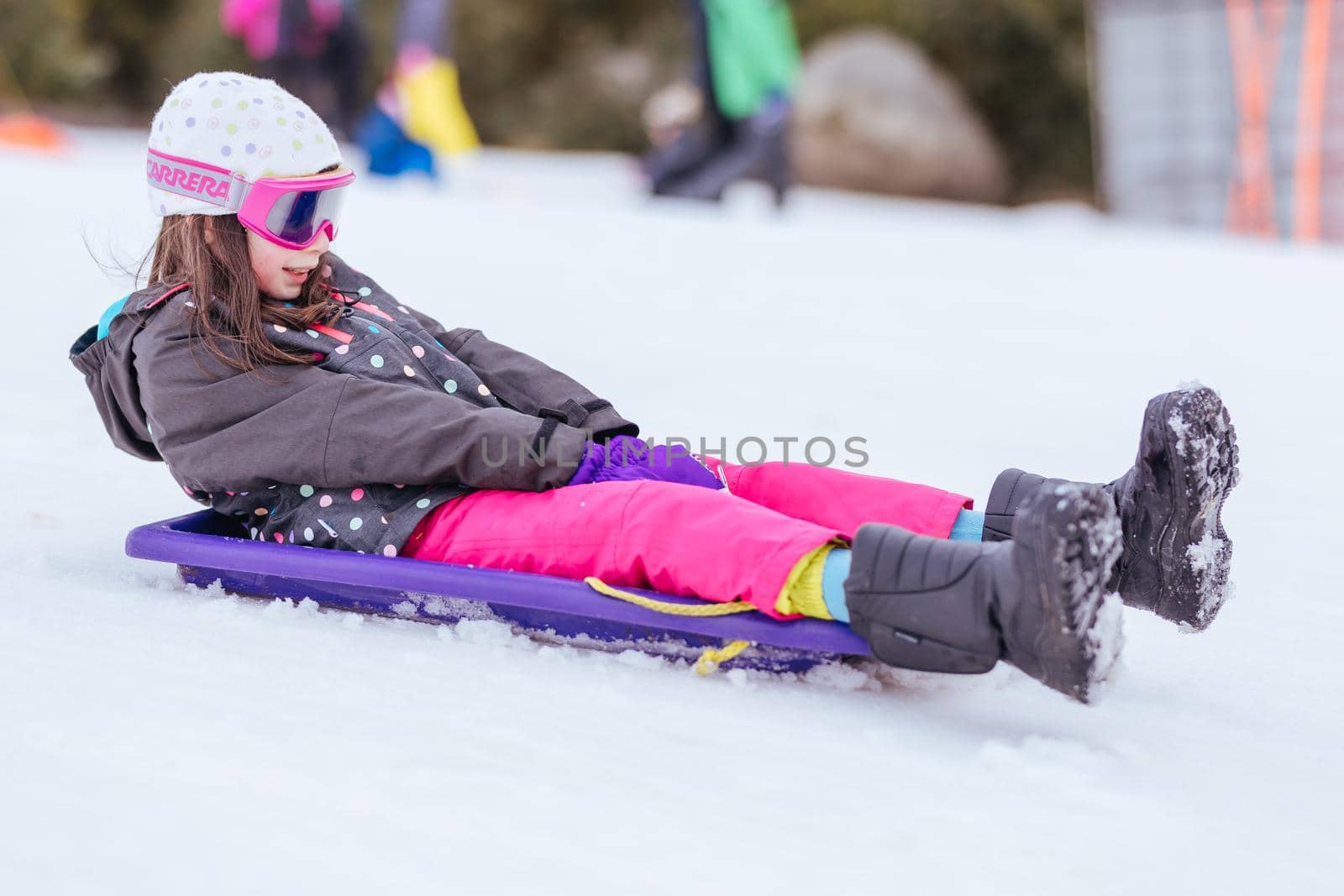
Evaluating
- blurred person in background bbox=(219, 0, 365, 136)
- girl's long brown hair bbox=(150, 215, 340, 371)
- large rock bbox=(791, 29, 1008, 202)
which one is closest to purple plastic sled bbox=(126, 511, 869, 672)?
girl's long brown hair bbox=(150, 215, 340, 371)

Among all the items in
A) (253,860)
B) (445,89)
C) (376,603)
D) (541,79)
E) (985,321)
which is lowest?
(253,860)

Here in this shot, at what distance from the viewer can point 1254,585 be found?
214 centimetres

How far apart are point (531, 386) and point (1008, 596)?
2.64 ft

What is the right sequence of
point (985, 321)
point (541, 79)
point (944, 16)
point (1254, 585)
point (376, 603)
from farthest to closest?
point (541, 79) → point (944, 16) → point (985, 321) → point (1254, 585) → point (376, 603)

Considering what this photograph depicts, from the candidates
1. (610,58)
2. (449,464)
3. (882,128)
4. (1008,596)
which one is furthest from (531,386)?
(610,58)

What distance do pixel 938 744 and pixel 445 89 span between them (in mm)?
7027

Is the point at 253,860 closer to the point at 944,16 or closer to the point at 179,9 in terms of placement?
the point at 944,16

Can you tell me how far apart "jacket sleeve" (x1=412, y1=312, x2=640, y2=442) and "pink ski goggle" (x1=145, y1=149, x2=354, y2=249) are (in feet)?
0.96

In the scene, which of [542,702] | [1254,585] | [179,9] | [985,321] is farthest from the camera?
[179,9]

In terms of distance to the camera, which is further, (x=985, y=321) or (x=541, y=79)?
(x=541, y=79)

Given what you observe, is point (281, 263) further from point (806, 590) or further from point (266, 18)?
point (266, 18)

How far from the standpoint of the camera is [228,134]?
1725mm

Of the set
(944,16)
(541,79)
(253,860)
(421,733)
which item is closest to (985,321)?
(421,733)

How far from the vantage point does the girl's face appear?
176 cm
